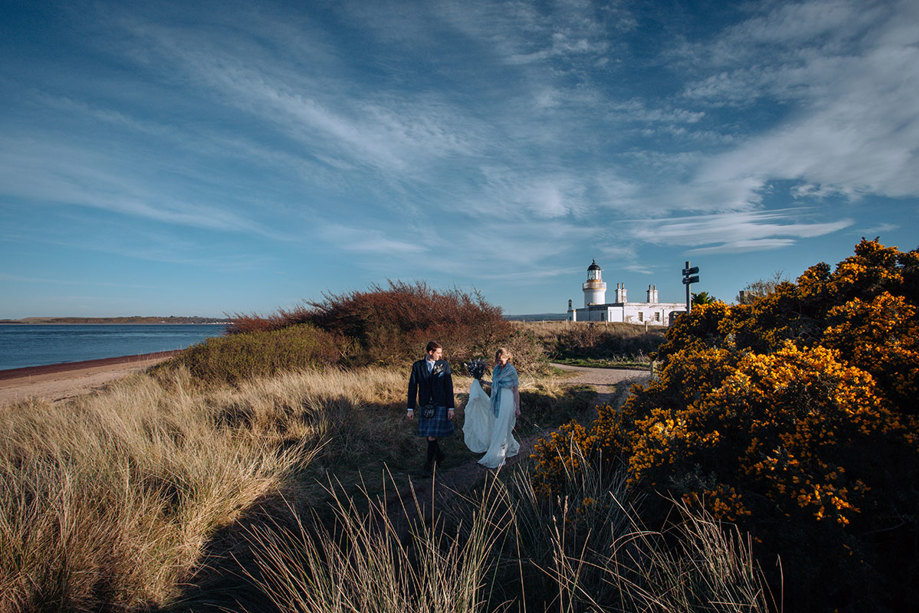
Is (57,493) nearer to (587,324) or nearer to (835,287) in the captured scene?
(835,287)

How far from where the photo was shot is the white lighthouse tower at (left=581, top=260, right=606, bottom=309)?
51969 millimetres

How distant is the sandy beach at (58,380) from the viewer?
36.0 ft

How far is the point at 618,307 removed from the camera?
148 ft

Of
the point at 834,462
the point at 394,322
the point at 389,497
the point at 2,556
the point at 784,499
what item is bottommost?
the point at 389,497

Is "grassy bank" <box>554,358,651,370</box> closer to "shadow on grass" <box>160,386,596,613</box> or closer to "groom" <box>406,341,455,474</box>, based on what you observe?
"shadow on grass" <box>160,386,596,613</box>

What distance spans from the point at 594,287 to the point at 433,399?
165 feet

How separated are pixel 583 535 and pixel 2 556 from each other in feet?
11.2

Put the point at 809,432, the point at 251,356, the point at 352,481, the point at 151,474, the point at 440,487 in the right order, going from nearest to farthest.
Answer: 1. the point at 809,432
2. the point at 151,474
3. the point at 440,487
4. the point at 352,481
5. the point at 251,356

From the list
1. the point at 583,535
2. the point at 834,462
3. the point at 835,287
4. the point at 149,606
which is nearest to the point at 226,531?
the point at 149,606

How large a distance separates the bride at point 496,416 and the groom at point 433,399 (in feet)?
2.15

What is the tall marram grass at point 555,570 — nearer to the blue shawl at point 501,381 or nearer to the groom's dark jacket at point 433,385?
the groom's dark jacket at point 433,385

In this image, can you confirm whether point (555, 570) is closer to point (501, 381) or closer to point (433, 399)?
point (433, 399)

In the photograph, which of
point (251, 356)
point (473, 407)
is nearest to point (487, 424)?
point (473, 407)

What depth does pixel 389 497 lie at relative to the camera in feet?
14.6
